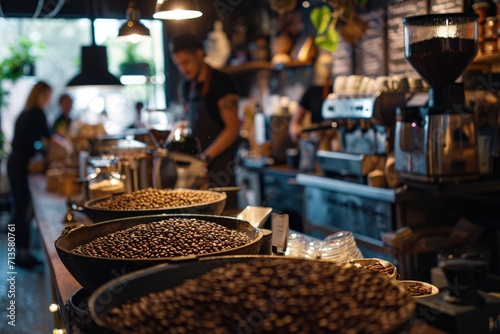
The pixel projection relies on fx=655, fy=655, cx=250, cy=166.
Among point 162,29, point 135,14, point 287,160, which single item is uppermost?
point 162,29

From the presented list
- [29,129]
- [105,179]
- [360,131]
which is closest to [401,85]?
[360,131]

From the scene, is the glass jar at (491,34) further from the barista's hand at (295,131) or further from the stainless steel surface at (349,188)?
the barista's hand at (295,131)

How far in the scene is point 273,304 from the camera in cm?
124

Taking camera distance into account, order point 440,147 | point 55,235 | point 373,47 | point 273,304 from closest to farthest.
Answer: point 273,304 → point 55,235 → point 440,147 → point 373,47

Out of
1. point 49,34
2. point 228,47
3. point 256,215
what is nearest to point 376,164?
point 256,215

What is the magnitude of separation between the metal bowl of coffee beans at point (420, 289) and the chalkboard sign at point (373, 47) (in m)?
4.05

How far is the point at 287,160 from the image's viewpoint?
6.68m

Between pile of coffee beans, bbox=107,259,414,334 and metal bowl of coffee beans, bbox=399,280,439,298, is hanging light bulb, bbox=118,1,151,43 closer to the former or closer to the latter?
metal bowl of coffee beans, bbox=399,280,439,298

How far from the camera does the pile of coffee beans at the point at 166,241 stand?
1722 millimetres

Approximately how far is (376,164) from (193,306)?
358 cm

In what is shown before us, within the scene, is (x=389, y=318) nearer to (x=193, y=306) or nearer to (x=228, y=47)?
(x=193, y=306)

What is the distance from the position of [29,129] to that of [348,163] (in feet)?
12.5

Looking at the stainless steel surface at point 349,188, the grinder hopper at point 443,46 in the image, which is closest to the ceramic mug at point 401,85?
the stainless steel surface at point 349,188

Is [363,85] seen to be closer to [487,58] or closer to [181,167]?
[487,58]
